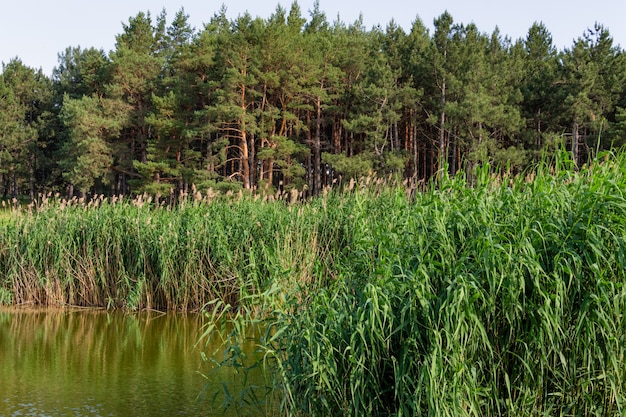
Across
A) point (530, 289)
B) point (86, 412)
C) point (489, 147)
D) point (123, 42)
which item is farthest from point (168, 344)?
point (123, 42)

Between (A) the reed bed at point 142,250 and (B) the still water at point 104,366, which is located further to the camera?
(A) the reed bed at point 142,250

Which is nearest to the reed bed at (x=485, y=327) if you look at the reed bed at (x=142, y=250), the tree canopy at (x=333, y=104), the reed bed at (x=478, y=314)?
the reed bed at (x=478, y=314)

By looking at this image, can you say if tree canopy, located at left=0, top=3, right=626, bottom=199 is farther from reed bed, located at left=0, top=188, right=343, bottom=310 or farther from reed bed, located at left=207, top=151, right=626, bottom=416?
reed bed, located at left=207, top=151, right=626, bottom=416

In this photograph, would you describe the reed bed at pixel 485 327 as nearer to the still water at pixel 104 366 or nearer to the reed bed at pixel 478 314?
the reed bed at pixel 478 314

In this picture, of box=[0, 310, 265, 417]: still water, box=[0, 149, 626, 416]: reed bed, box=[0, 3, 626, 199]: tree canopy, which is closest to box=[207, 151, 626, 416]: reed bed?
box=[0, 149, 626, 416]: reed bed

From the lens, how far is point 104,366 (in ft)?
25.6

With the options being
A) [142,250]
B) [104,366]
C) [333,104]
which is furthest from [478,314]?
[333,104]

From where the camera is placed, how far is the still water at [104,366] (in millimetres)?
Answer: 6121

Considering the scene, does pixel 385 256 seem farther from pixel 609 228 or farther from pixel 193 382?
pixel 193 382

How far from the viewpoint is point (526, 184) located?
16.7ft

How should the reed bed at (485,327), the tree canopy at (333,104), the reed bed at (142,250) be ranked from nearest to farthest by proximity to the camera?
the reed bed at (485,327)
the reed bed at (142,250)
the tree canopy at (333,104)

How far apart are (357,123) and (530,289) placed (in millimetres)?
26062

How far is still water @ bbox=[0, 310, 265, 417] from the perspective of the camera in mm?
6121

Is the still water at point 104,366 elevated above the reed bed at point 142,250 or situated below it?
below
